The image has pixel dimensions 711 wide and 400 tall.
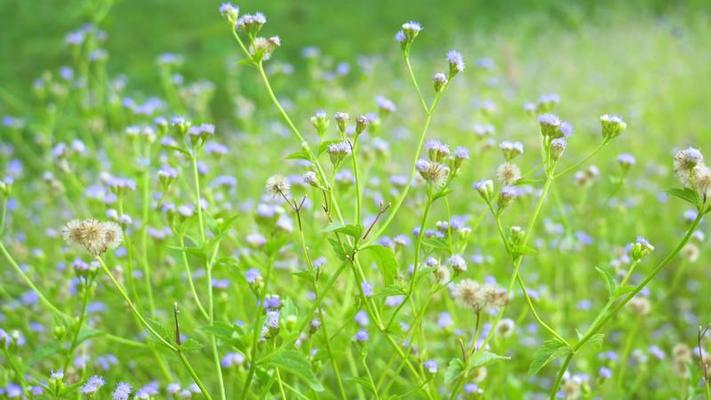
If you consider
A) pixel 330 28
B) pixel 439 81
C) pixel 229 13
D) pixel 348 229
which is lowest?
pixel 348 229

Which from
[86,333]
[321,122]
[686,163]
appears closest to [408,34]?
[321,122]

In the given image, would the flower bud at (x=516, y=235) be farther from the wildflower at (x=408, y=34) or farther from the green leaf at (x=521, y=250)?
the wildflower at (x=408, y=34)

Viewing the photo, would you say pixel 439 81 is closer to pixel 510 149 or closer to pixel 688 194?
pixel 510 149

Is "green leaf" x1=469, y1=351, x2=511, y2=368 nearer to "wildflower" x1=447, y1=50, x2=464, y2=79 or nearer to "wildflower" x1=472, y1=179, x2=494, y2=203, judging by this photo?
"wildflower" x1=472, y1=179, x2=494, y2=203

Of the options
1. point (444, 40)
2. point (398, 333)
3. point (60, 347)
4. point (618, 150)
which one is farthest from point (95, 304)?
point (444, 40)

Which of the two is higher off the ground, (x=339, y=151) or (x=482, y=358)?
(x=339, y=151)

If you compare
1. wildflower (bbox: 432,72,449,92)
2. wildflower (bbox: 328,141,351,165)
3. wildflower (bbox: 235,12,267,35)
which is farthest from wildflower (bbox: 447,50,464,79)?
wildflower (bbox: 235,12,267,35)

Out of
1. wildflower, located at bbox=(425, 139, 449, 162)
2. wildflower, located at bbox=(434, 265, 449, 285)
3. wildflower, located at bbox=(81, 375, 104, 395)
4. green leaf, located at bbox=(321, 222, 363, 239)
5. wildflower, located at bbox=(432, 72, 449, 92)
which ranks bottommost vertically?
wildflower, located at bbox=(81, 375, 104, 395)
